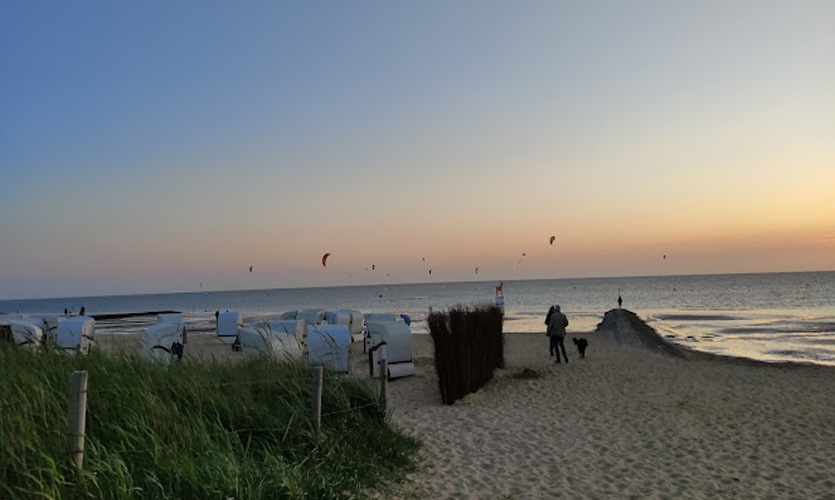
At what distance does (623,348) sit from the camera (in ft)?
63.3

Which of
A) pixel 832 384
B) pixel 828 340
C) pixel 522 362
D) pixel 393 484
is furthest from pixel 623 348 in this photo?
pixel 393 484

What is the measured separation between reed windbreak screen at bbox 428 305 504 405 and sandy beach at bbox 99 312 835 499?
0.29 metres

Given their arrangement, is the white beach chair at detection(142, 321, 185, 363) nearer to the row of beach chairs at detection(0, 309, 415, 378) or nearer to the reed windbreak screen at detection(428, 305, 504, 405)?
the row of beach chairs at detection(0, 309, 415, 378)

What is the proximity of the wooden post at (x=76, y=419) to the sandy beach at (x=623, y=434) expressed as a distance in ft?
7.67

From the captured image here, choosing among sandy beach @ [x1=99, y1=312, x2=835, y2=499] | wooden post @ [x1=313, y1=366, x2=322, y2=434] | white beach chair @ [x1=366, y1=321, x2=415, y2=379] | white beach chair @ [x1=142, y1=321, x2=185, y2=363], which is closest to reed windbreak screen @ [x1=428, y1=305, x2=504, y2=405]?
sandy beach @ [x1=99, y1=312, x2=835, y2=499]

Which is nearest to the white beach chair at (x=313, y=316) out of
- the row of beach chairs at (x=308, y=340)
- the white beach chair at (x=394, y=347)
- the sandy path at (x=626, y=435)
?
the row of beach chairs at (x=308, y=340)

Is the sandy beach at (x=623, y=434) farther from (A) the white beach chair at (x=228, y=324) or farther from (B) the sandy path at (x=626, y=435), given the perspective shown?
(A) the white beach chair at (x=228, y=324)

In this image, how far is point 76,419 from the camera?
3.87 m

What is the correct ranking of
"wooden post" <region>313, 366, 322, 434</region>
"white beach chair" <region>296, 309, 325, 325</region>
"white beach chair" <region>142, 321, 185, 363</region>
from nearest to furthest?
"wooden post" <region>313, 366, 322, 434</region>, "white beach chair" <region>142, 321, 185, 363</region>, "white beach chair" <region>296, 309, 325, 325</region>

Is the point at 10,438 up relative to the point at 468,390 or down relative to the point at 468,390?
up

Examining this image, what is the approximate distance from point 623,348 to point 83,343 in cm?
1562

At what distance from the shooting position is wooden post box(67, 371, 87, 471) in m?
3.85

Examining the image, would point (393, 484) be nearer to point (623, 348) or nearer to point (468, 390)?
point (468, 390)

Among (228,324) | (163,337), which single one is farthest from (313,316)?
(163,337)
